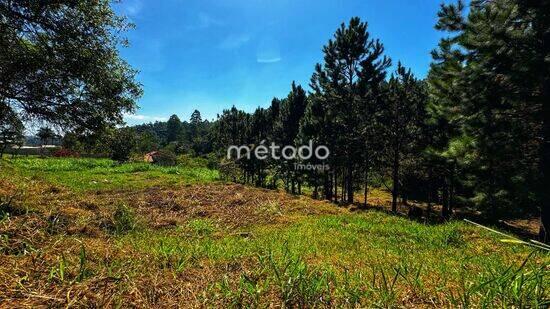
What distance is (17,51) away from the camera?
743cm

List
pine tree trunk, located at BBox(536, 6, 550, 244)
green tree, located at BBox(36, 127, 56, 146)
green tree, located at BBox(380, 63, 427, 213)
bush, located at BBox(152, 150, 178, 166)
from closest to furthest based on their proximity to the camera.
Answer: pine tree trunk, located at BBox(536, 6, 550, 244)
green tree, located at BBox(36, 127, 56, 146)
green tree, located at BBox(380, 63, 427, 213)
bush, located at BBox(152, 150, 178, 166)

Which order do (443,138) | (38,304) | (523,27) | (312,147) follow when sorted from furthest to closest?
(312,147), (443,138), (523,27), (38,304)

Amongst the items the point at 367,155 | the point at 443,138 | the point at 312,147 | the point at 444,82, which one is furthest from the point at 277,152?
the point at 444,82

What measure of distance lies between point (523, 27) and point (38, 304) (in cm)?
1222

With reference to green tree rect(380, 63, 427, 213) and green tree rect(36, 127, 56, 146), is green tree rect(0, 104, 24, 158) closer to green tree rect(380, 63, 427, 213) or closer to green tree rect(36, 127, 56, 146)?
green tree rect(36, 127, 56, 146)

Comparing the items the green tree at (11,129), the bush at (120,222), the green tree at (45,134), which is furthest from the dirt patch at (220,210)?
the green tree at (11,129)

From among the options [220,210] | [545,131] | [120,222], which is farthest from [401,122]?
[120,222]

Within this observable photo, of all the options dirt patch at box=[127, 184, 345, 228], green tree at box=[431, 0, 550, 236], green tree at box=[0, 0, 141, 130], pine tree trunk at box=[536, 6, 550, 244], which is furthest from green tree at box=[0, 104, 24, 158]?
pine tree trunk at box=[536, 6, 550, 244]

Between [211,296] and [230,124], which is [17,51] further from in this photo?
[230,124]

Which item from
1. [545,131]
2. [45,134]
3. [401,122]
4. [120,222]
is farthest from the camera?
[401,122]

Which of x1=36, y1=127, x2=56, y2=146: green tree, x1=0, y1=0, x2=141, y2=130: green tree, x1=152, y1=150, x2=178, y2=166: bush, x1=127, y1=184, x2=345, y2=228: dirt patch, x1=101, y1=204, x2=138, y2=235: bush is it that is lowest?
x1=127, y1=184, x2=345, y2=228: dirt patch

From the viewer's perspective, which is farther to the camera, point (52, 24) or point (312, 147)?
point (312, 147)

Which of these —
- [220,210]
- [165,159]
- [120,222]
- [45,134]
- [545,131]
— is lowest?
[220,210]

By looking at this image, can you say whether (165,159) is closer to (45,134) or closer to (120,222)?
(45,134)
